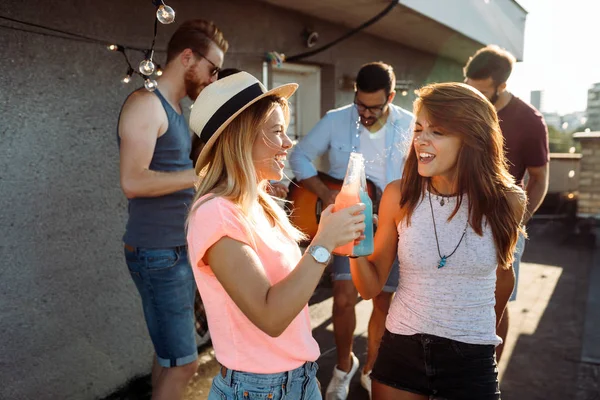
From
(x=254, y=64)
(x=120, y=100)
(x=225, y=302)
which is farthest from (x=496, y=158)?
(x=254, y=64)

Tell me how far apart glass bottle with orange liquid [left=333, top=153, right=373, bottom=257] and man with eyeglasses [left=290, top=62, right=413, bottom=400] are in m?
1.56

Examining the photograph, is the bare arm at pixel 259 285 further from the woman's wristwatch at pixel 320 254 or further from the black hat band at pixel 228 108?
the black hat band at pixel 228 108

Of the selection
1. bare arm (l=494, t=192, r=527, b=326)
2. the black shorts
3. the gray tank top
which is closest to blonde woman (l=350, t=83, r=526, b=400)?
the black shorts

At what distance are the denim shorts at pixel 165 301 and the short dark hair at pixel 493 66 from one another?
2142 mm

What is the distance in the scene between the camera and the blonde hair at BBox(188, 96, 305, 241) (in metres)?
1.57

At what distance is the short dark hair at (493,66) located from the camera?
11.0 feet

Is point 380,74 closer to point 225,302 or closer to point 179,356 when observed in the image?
point 179,356

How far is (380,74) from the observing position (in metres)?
3.34

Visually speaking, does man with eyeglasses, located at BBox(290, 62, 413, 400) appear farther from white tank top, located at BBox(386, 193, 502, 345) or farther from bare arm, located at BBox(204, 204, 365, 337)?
bare arm, located at BBox(204, 204, 365, 337)

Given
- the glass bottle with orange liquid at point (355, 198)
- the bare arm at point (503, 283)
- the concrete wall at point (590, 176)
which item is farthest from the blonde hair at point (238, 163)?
the concrete wall at point (590, 176)

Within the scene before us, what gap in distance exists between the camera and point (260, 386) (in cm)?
159

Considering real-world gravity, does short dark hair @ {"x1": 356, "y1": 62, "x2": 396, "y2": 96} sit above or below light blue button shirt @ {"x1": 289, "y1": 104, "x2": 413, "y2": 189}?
above

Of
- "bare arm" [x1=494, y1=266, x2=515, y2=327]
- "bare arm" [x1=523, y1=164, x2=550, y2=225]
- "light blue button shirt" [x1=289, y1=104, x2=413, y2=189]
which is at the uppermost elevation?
"light blue button shirt" [x1=289, y1=104, x2=413, y2=189]

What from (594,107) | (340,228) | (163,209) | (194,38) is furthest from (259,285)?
(594,107)
